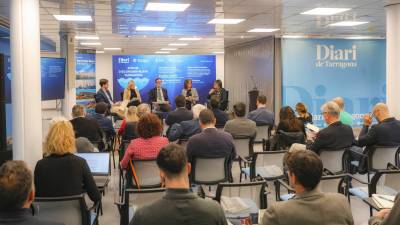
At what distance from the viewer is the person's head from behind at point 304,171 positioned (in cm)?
228

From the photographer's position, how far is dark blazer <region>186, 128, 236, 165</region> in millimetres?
4863

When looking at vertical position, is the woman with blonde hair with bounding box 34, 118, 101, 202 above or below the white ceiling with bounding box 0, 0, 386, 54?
below

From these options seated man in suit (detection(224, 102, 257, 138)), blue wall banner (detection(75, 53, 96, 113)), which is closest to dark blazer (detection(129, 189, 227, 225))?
seated man in suit (detection(224, 102, 257, 138))

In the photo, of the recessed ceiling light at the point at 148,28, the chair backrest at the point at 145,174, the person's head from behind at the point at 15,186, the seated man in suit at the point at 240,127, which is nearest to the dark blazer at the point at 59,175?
the chair backrest at the point at 145,174

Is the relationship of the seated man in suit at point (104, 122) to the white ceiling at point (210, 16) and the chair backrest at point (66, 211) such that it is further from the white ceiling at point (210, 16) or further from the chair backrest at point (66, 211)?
the chair backrest at point (66, 211)

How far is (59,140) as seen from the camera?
350 centimetres

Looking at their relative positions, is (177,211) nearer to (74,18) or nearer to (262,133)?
(262,133)

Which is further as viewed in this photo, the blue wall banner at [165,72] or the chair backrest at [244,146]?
the blue wall banner at [165,72]

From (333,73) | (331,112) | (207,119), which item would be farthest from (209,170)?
(333,73)

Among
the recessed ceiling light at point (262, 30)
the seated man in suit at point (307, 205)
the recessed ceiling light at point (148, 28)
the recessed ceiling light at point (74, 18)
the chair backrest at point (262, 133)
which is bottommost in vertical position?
the chair backrest at point (262, 133)

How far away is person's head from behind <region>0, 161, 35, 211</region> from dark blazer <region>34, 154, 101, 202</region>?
129cm

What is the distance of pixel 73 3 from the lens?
686cm

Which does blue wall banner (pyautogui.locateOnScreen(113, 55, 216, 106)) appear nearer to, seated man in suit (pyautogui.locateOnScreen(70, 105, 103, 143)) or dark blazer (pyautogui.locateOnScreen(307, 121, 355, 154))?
seated man in suit (pyautogui.locateOnScreen(70, 105, 103, 143))

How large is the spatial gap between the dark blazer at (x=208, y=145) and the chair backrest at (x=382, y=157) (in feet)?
→ 5.65
